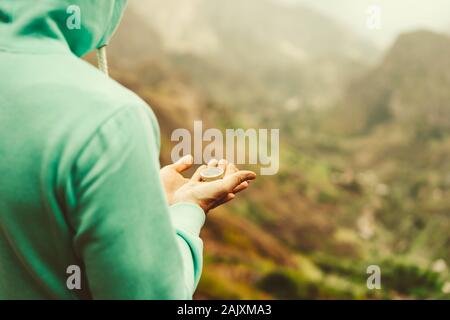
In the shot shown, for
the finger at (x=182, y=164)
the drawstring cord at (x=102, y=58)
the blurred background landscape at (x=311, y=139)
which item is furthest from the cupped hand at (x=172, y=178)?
the blurred background landscape at (x=311, y=139)

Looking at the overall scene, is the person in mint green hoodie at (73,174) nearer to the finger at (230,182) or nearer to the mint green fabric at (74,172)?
the mint green fabric at (74,172)

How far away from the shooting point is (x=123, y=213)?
36.9 inches

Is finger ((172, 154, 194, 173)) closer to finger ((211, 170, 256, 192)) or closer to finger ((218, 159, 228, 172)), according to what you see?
finger ((218, 159, 228, 172))

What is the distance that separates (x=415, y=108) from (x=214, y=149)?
1245cm

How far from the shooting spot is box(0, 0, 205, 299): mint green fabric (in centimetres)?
93

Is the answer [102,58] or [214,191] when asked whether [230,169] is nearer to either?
[214,191]

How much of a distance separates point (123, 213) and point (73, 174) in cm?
12

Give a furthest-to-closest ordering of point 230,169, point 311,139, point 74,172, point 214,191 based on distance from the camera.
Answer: point 311,139, point 230,169, point 214,191, point 74,172

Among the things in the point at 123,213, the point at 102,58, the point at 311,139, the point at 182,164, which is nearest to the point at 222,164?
the point at 182,164

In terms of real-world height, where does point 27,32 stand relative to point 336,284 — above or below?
above

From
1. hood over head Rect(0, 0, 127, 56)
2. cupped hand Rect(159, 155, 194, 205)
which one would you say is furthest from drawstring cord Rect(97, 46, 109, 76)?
cupped hand Rect(159, 155, 194, 205)

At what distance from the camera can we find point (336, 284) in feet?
23.1
